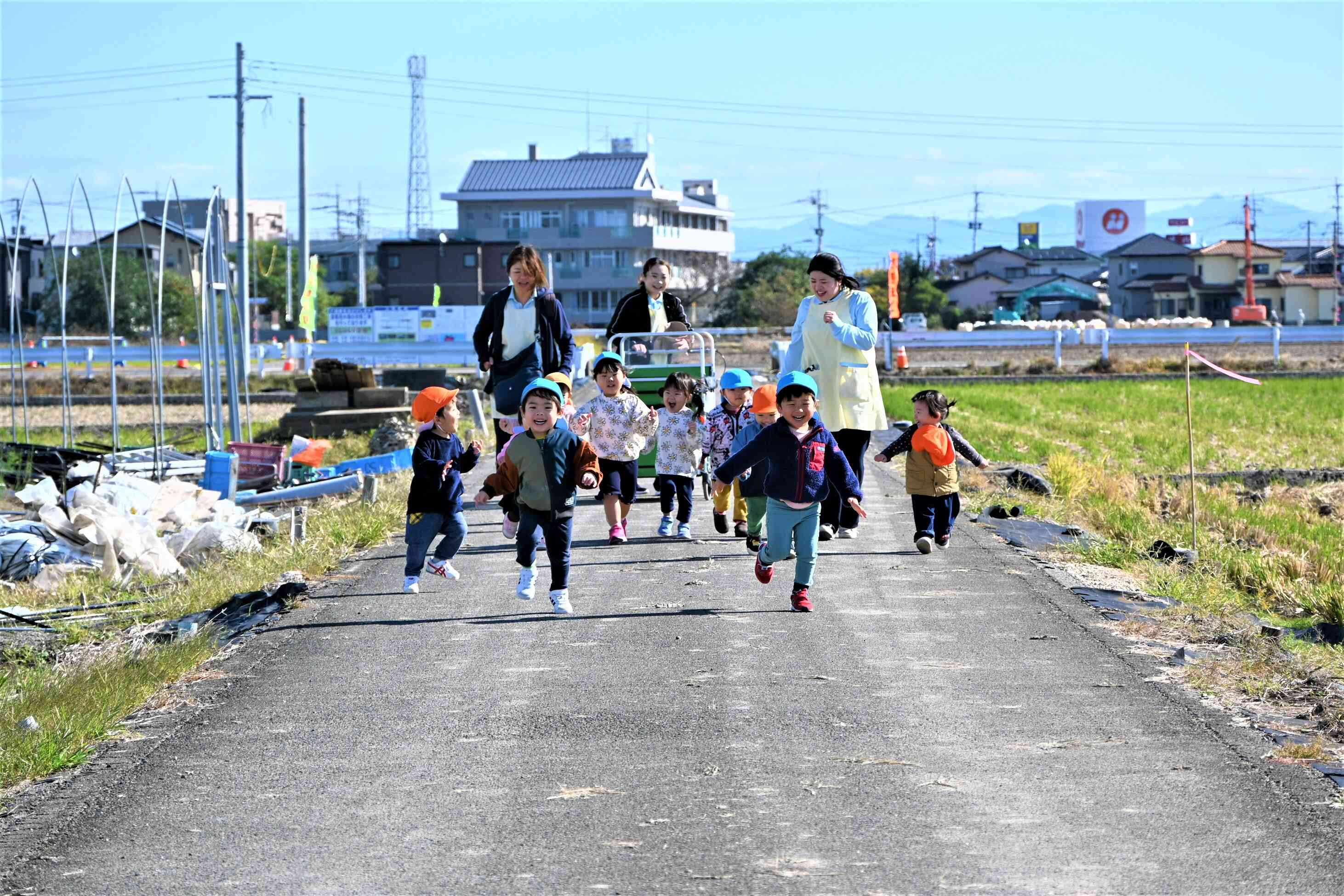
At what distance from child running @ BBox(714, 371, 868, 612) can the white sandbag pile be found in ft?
14.6

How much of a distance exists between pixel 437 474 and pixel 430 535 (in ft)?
1.32

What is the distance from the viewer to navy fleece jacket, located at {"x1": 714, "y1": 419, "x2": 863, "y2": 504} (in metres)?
7.32

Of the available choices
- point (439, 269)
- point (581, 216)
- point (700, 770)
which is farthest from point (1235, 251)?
point (700, 770)

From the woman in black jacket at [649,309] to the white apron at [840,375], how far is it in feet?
5.51

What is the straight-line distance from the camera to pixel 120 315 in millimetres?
61281

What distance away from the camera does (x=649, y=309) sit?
35.7 feet

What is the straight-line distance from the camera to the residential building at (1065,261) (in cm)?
10400

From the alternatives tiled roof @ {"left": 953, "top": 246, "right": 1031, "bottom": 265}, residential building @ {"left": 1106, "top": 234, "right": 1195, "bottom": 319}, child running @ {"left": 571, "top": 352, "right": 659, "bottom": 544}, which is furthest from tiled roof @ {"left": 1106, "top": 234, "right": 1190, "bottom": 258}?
child running @ {"left": 571, "top": 352, "right": 659, "bottom": 544}

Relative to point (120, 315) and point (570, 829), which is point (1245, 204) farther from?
point (570, 829)

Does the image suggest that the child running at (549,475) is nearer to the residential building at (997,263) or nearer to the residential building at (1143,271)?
the residential building at (1143,271)

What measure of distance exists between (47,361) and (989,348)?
24.6m

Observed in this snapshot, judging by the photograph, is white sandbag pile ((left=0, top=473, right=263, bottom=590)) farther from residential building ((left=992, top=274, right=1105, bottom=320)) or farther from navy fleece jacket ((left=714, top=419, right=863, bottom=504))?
residential building ((left=992, top=274, right=1105, bottom=320))

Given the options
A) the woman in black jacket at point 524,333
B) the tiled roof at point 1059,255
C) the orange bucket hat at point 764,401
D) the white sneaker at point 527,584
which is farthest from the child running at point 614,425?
the tiled roof at point 1059,255

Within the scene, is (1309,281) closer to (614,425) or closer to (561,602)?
(614,425)
